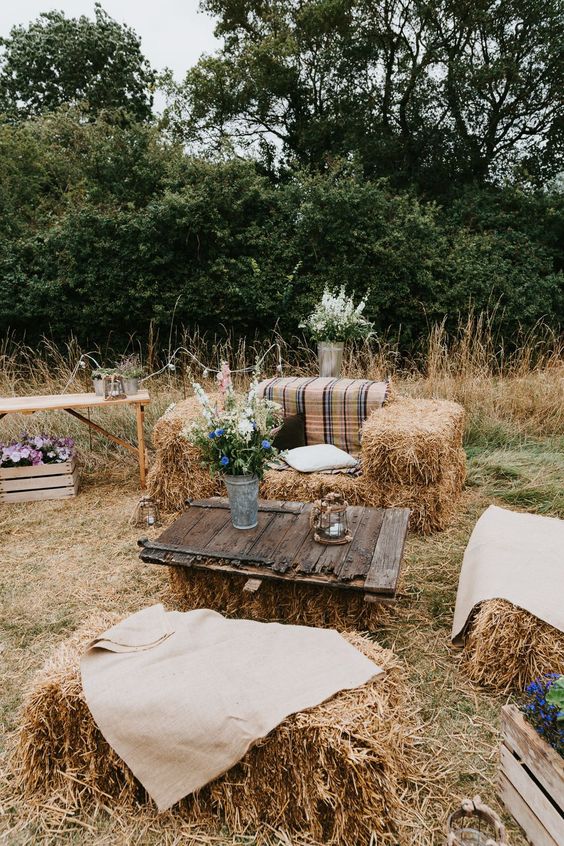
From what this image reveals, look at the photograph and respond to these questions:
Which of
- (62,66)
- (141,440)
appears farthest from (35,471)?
(62,66)

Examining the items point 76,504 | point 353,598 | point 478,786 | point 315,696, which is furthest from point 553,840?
point 76,504

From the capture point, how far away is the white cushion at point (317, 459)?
→ 3.37 meters

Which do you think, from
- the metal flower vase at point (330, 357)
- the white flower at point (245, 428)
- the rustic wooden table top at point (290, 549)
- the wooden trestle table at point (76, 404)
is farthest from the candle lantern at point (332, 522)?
the wooden trestle table at point (76, 404)

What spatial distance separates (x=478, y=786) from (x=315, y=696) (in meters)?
0.60

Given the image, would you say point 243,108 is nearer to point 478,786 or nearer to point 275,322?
point 275,322

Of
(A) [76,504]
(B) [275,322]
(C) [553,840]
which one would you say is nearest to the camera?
(C) [553,840]

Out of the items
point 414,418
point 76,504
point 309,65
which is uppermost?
point 309,65

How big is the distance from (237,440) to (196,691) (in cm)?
100

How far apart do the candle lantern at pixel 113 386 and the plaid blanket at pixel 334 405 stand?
1.21m

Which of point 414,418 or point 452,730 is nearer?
point 452,730

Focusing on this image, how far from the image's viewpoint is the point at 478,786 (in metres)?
1.63

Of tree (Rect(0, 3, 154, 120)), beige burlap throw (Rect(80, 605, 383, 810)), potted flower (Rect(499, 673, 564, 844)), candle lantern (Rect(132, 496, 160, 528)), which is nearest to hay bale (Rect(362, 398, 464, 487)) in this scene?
candle lantern (Rect(132, 496, 160, 528))

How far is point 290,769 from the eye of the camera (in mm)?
1456

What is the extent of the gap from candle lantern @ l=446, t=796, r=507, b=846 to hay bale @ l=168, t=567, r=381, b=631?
92cm
